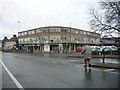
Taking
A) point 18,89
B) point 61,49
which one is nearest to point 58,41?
point 61,49

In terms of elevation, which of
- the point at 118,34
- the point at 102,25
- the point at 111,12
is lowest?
the point at 118,34

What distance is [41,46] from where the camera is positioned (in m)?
63.2

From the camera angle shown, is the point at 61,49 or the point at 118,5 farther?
the point at 61,49

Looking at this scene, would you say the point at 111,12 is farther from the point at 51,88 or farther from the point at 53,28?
the point at 53,28

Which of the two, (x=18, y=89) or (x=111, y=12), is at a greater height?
(x=111, y=12)

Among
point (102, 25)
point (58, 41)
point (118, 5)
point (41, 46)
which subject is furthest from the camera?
point (41, 46)

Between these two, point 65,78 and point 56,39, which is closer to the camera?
point 65,78

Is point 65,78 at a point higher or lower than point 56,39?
lower

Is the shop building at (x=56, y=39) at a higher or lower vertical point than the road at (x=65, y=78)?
higher

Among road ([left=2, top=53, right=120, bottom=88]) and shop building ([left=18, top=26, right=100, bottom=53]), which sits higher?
shop building ([left=18, top=26, right=100, bottom=53])

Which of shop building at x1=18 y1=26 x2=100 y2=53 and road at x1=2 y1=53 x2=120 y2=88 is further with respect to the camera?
shop building at x1=18 y1=26 x2=100 y2=53

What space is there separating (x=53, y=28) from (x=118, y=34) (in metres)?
48.0

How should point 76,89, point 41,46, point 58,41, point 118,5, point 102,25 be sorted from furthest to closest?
point 41,46 → point 58,41 → point 102,25 → point 118,5 → point 76,89

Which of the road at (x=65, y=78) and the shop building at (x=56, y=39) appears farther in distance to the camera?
the shop building at (x=56, y=39)
